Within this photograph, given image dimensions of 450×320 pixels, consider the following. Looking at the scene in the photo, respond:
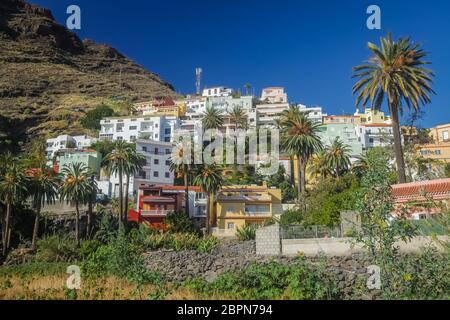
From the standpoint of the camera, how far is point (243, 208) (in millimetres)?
60125

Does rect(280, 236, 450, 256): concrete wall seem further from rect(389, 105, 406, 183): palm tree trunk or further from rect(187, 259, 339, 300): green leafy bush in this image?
rect(187, 259, 339, 300): green leafy bush

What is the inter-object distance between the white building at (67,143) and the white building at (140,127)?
3651 mm

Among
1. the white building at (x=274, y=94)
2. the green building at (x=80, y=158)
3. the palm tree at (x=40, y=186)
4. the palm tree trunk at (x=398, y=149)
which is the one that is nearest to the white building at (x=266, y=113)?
the white building at (x=274, y=94)

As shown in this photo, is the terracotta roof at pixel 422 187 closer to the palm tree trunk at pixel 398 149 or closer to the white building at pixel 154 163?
the palm tree trunk at pixel 398 149

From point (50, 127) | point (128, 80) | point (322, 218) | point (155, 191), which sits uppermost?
point (128, 80)

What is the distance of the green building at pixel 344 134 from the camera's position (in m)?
87.2

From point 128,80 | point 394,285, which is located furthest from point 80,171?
point 128,80

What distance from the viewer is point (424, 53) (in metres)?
40.7

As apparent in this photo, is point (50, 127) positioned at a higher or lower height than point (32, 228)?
higher

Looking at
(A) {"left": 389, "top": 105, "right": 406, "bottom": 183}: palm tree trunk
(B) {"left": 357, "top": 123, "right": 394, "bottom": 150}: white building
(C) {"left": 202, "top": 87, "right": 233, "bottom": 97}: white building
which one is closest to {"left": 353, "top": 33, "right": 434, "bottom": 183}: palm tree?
(A) {"left": 389, "top": 105, "right": 406, "bottom": 183}: palm tree trunk

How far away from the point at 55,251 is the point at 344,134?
6125 centimetres

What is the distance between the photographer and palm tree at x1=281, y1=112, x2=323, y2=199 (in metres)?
57.5

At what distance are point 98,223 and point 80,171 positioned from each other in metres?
7.33

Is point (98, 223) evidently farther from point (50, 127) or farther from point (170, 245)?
point (50, 127)
